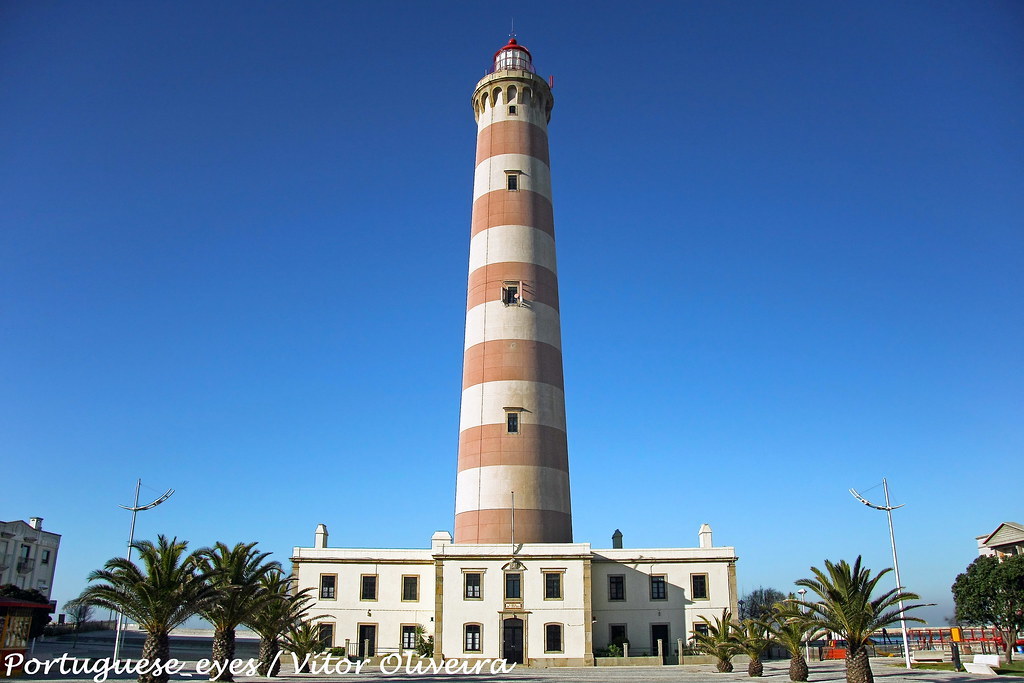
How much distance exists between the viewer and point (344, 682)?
28641 millimetres

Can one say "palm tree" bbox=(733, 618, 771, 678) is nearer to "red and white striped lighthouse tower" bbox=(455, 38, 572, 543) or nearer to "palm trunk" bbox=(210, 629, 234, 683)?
"red and white striped lighthouse tower" bbox=(455, 38, 572, 543)

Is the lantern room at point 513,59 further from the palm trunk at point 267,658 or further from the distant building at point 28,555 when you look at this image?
the distant building at point 28,555

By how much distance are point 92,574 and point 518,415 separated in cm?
2072

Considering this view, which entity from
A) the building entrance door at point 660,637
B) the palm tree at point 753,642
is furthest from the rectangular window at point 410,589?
the palm tree at point 753,642

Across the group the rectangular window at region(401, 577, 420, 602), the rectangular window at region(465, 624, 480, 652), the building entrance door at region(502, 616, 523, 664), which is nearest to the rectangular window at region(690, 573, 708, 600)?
the building entrance door at region(502, 616, 523, 664)

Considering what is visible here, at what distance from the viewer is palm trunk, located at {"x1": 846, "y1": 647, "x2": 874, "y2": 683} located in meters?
26.7

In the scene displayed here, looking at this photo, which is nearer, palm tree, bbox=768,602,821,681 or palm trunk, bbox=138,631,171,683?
palm trunk, bbox=138,631,171,683

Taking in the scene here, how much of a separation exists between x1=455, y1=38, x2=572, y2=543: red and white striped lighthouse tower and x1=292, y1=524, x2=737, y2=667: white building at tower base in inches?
67.5

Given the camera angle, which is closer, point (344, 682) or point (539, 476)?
point (344, 682)

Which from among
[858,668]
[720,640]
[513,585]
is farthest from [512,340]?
[858,668]

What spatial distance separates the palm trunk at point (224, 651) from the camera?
2775 centimetres

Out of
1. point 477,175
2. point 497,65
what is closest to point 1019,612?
point 477,175

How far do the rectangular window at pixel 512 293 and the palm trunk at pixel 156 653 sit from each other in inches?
909

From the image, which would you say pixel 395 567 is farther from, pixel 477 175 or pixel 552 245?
pixel 477 175
